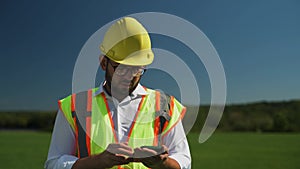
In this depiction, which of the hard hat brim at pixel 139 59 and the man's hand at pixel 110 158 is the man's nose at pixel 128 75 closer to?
the hard hat brim at pixel 139 59

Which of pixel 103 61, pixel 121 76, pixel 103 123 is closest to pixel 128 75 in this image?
pixel 121 76

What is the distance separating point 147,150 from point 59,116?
2.30 feet

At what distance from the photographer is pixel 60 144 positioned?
2.53 metres

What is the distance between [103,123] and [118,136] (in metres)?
0.13

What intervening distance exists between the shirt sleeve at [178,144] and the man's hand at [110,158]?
44 centimetres

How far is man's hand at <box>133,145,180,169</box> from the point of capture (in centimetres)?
222

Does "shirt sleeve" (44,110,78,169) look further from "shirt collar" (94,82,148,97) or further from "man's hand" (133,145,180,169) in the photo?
"man's hand" (133,145,180,169)

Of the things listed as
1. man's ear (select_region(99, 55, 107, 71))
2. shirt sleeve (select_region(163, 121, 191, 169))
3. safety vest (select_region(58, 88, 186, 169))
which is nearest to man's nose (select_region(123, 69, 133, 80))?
man's ear (select_region(99, 55, 107, 71))

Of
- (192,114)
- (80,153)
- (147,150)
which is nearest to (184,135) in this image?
(192,114)

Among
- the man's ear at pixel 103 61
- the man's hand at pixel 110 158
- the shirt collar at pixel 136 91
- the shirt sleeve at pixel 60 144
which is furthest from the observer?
the shirt collar at pixel 136 91

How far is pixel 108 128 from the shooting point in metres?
2.62

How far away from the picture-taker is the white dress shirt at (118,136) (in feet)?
8.29

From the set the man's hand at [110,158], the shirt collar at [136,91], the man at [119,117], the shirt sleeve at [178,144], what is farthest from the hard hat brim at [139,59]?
the man's hand at [110,158]

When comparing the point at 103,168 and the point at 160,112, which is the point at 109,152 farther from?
the point at 160,112
